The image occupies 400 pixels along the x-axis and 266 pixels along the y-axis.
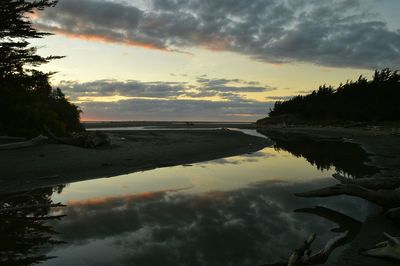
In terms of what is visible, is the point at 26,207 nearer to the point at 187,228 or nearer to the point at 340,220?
the point at 187,228

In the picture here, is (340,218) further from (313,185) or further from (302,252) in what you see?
(313,185)

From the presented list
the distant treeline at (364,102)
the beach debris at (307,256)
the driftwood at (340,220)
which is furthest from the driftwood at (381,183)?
the distant treeline at (364,102)

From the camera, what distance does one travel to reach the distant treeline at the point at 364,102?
74000 millimetres

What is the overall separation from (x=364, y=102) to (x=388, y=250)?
81920mm

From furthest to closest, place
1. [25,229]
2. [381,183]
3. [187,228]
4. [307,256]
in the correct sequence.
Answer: [381,183] < [187,228] < [25,229] < [307,256]

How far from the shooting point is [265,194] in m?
12.8

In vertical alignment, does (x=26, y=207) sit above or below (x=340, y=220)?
above

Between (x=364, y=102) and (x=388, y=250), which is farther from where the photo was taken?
(x=364, y=102)

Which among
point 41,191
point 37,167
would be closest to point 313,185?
point 41,191

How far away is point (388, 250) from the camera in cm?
657

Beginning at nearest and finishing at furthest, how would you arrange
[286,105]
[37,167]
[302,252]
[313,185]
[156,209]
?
[302,252], [156,209], [313,185], [37,167], [286,105]

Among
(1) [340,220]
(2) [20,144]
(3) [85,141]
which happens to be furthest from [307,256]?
(3) [85,141]

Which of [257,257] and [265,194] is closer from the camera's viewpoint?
[257,257]

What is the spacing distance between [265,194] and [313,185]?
3.04m
